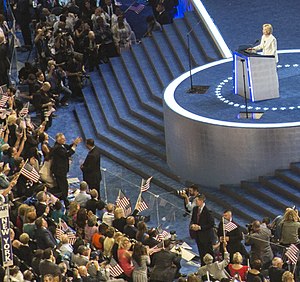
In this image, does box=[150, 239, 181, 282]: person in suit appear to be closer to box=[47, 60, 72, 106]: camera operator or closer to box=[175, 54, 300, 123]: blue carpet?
box=[175, 54, 300, 123]: blue carpet

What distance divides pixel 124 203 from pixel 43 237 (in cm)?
309

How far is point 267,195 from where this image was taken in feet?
84.1

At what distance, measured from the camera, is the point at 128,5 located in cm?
3609

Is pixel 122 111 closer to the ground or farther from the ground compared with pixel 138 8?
closer to the ground

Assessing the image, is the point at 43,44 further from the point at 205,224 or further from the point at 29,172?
the point at 205,224

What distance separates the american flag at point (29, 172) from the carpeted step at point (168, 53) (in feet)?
23.0

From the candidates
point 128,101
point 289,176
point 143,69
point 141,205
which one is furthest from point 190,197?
point 143,69

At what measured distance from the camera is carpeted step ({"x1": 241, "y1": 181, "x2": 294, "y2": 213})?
25.2 m

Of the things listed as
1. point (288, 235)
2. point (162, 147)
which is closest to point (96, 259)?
point (288, 235)

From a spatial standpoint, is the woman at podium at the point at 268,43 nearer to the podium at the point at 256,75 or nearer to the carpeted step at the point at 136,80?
the podium at the point at 256,75

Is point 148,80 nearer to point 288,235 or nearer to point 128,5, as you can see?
point 128,5

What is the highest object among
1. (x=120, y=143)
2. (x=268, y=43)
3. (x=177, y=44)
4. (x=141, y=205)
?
(x=268, y=43)

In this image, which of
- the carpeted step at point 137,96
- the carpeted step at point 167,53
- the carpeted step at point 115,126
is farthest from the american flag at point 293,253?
the carpeted step at point 167,53

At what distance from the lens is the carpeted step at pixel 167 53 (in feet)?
101
